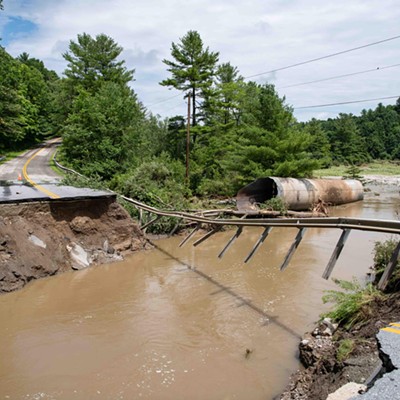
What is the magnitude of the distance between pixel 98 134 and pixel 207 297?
17207 millimetres

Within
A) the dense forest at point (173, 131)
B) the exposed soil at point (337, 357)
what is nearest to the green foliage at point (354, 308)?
the exposed soil at point (337, 357)

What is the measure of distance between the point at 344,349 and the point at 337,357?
151 millimetres

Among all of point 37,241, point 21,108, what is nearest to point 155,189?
point 37,241

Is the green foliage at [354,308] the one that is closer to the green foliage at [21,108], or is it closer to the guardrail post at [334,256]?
the guardrail post at [334,256]

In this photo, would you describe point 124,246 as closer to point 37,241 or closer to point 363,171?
point 37,241

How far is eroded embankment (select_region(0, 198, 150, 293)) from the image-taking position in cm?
1055

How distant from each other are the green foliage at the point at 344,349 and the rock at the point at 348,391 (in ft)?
3.43

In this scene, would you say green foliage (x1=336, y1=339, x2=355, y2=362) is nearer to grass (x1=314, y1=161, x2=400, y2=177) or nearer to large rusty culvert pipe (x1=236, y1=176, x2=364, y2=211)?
large rusty culvert pipe (x1=236, y1=176, x2=364, y2=211)

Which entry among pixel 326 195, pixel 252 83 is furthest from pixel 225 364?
pixel 252 83

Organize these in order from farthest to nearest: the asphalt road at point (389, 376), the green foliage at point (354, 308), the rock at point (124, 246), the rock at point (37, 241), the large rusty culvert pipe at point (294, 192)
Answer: the large rusty culvert pipe at point (294, 192)
the rock at point (124, 246)
the rock at point (37, 241)
the green foliage at point (354, 308)
the asphalt road at point (389, 376)

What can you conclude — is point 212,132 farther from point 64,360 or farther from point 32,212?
point 64,360

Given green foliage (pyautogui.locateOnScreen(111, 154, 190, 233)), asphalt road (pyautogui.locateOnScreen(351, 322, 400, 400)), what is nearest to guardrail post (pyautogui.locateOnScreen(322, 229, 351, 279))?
asphalt road (pyautogui.locateOnScreen(351, 322, 400, 400))

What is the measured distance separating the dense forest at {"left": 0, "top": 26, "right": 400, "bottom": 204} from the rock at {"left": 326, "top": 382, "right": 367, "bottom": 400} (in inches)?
578

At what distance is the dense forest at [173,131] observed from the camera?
908 inches
